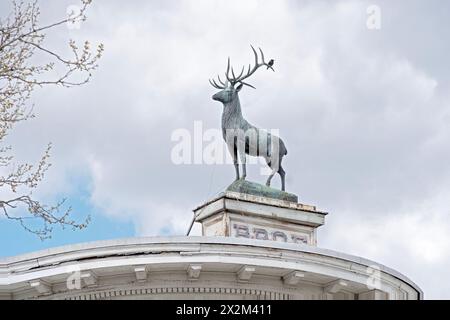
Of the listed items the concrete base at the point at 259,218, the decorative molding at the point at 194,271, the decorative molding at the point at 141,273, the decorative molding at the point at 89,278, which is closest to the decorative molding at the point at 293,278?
the decorative molding at the point at 194,271

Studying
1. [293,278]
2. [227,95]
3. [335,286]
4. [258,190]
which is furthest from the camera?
[227,95]

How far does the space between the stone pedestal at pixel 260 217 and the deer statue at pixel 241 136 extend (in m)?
1.06

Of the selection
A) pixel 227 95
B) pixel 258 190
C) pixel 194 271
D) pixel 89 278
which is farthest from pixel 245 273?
pixel 227 95

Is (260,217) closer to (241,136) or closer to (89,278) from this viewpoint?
(241,136)

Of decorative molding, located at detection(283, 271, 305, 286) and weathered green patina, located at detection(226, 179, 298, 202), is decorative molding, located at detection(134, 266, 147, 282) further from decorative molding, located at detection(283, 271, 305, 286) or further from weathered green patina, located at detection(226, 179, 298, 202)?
weathered green patina, located at detection(226, 179, 298, 202)

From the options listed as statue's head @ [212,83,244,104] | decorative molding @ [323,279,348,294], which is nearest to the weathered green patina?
statue's head @ [212,83,244,104]

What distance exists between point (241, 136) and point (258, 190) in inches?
65.6

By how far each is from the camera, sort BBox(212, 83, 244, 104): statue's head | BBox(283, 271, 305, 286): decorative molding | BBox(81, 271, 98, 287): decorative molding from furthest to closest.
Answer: BBox(212, 83, 244, 104): statue's head → BBox(283, 271, 305, 286): decorative molding → BBox(81, 271, 98, 287): decorative molding

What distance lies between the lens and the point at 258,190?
23328 millimetres

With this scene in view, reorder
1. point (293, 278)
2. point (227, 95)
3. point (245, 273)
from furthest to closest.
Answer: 1. point (227, 95)
2. point (293, 278)
3. point (245, 273)

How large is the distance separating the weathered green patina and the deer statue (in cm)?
68

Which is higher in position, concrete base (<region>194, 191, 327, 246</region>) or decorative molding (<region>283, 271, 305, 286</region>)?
concrete base (<region>194, 191, 327, 246</region>)

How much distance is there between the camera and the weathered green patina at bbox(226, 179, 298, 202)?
76.0 feet
